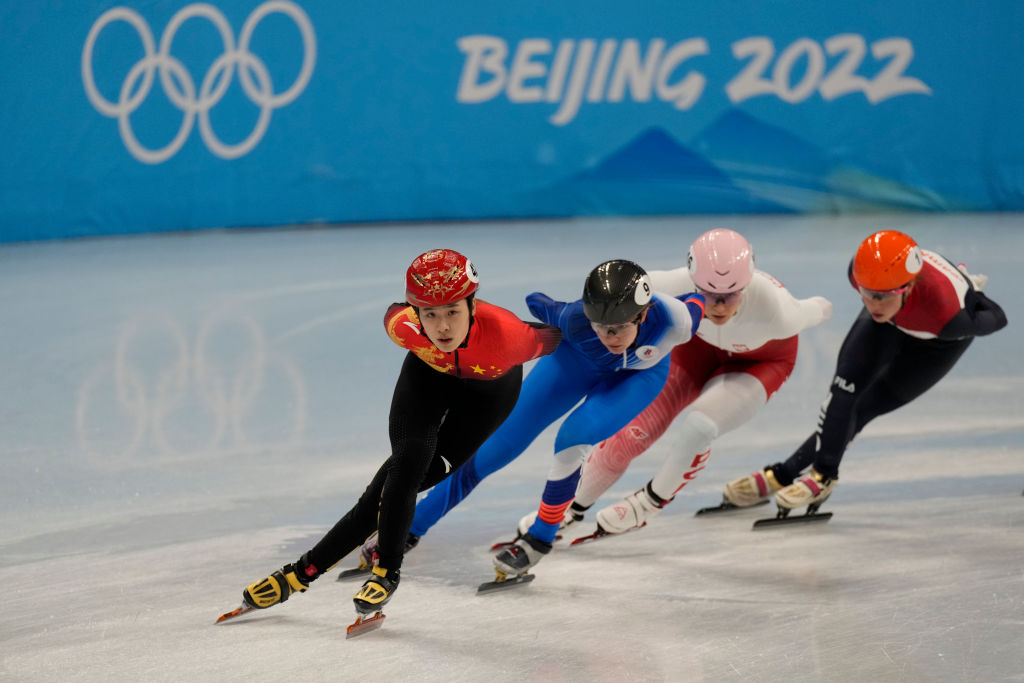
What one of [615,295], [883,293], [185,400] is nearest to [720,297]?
[883,293]

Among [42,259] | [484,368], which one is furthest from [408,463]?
[42,259]

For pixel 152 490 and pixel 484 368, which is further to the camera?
pixel 152 490

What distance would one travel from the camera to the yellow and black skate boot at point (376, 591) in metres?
3.45

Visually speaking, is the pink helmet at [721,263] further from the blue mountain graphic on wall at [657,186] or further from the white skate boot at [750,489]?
the blue mountain graphic on wall at [657,186]

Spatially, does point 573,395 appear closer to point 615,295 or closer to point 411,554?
point 615,295

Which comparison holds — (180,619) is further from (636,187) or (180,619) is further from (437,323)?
(636,187)

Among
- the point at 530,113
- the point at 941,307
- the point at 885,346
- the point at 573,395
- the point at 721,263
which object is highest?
the point at 530,113

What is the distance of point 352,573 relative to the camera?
4078mm

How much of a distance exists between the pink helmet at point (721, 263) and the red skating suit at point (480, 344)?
0.83 m

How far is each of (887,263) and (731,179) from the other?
8245 millimetres


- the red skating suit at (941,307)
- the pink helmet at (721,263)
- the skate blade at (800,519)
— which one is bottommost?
the skate blade at (800,519)

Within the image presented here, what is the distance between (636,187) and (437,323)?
9.25 m

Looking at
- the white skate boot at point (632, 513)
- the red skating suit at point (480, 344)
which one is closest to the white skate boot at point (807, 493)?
the white skate boot at point (632, 513)

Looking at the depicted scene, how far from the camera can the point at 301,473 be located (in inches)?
200
